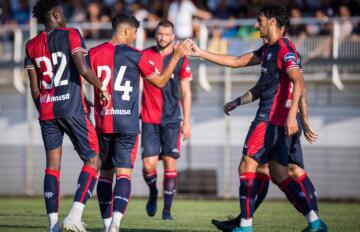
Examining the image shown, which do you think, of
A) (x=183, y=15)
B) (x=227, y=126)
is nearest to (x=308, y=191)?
(x=227, y=126)

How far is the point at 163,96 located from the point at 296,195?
4.36m

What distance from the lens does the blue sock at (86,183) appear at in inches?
315

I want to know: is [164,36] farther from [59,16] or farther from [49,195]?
[49,195]

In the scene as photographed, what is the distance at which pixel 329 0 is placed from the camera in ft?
58.2

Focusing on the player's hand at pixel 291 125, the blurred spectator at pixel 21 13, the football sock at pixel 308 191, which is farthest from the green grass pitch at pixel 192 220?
the blurred spectator at pixel 21 13

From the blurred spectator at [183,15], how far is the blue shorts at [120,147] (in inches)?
362

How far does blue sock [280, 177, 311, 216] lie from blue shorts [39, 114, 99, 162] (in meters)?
2.00

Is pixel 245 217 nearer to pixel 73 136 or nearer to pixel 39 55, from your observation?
pixel 73 136

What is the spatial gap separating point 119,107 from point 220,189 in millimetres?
10071

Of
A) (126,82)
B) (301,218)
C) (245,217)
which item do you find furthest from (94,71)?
(301,218)

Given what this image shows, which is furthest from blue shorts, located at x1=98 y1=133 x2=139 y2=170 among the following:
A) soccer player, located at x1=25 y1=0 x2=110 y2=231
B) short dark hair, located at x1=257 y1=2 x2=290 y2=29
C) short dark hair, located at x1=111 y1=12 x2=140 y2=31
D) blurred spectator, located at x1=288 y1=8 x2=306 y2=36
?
blurred spectator, located at x1=288 y1=8 x2=306 y2=36

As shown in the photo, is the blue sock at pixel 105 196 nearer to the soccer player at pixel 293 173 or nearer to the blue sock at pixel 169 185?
the soccer player at pixel 293 173

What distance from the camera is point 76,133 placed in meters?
8.02

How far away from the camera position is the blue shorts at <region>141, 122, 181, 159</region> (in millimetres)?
11836
